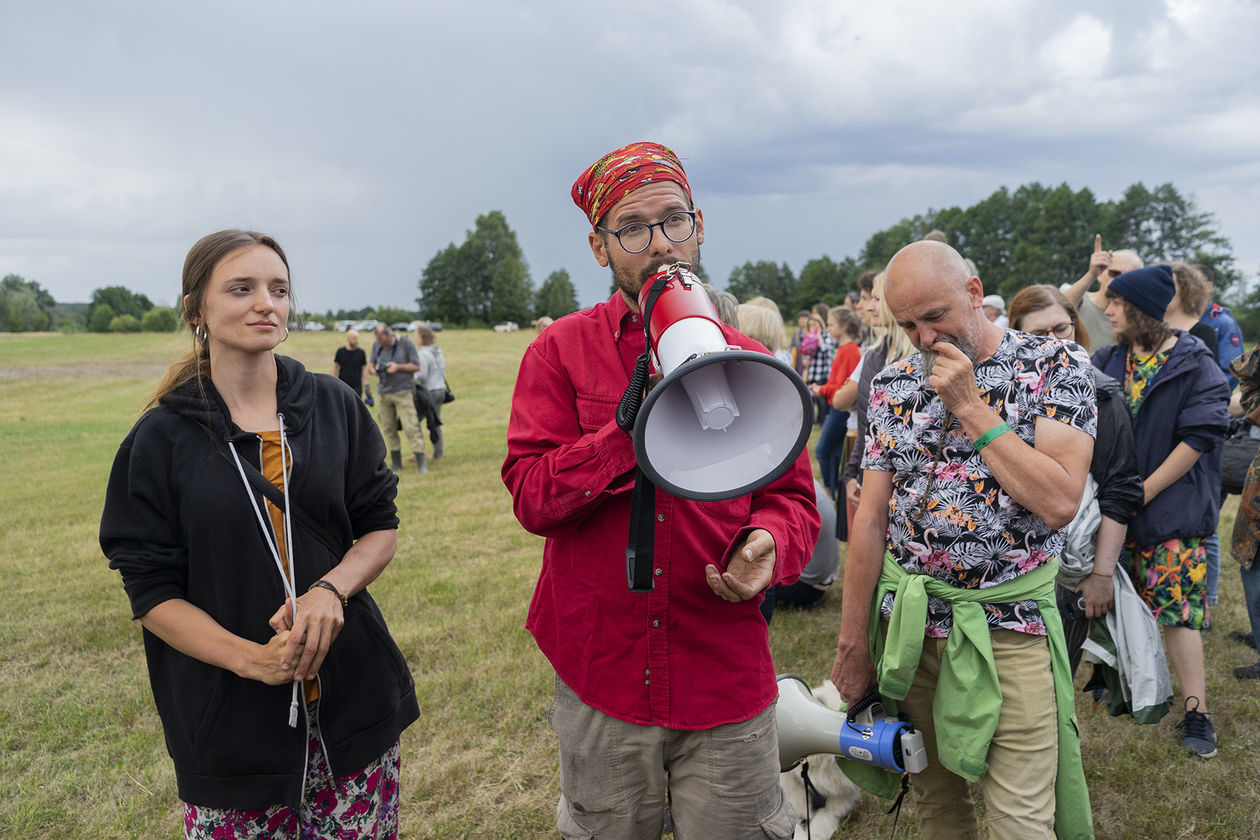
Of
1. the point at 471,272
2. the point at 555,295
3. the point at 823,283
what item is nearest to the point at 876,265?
the point at 823,283

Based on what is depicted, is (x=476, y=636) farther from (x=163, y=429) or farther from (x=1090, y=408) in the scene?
(x=1090, y=408)

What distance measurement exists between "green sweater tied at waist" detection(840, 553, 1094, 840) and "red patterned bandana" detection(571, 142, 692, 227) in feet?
4.67

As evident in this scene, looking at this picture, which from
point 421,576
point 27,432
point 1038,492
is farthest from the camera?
point 27,432

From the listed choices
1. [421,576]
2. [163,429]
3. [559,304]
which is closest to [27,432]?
[421,576]

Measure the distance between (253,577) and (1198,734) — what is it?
4193 mm

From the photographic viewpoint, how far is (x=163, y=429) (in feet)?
6.46

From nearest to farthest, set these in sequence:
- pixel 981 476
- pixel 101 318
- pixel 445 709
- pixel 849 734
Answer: pixel 981 476 → pixel 849 734 → pixel 445 709 → pixel 101 318

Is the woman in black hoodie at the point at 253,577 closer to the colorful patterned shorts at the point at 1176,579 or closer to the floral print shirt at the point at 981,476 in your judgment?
the floral print shirt at the point at 981,476

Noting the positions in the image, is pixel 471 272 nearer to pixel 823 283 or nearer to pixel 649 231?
pixel 823 283

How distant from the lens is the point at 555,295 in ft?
271

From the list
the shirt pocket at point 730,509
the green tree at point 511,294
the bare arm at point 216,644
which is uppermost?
the green tree at point 511,294

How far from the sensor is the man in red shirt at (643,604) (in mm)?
1882

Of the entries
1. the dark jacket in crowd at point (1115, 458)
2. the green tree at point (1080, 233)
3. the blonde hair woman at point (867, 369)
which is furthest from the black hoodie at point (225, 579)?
the green tree at point (1080, 233)

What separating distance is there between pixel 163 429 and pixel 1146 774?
4.16 m
